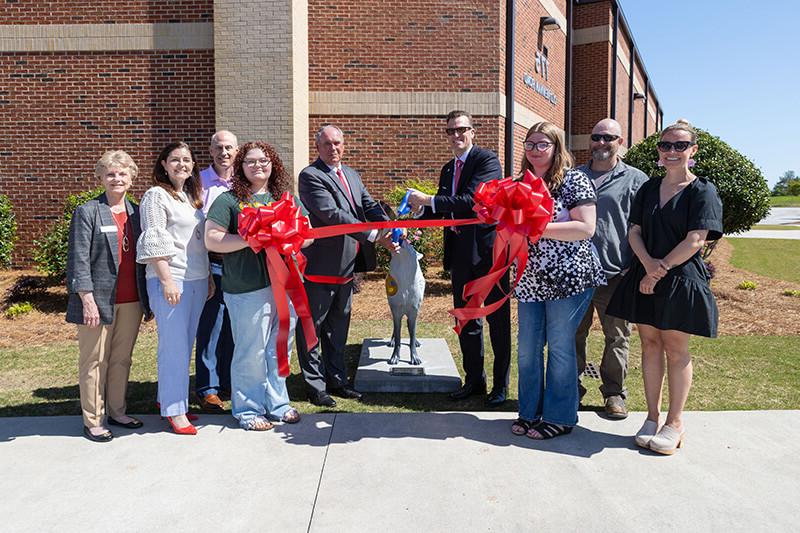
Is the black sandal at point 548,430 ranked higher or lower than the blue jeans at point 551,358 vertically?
lower

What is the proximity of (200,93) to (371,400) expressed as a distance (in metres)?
8.25

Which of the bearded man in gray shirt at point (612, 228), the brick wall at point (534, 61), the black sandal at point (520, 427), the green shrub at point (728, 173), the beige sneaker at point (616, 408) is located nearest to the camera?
the black sandal at point (520, 427)

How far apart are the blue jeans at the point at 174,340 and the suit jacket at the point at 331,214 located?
1.03 m

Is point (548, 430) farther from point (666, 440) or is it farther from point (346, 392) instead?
point (346, 392)

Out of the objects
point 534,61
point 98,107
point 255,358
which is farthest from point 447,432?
point 534,61

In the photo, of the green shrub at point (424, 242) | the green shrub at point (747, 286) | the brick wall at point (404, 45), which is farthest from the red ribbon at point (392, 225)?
the green shrub at point (747, 286)

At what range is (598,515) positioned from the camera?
10.1 feet

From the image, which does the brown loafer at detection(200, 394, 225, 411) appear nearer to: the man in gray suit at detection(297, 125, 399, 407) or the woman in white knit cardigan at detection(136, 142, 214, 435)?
the woman in white knit cardigan at detection(136, 142, 214, 435)

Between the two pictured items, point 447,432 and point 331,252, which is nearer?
point 447,432

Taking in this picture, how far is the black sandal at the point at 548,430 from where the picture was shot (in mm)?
4070

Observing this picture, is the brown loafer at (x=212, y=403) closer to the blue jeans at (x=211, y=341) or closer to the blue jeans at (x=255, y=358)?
the blue jeans at (x=211, y=341)

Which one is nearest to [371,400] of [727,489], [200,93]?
[727,489]

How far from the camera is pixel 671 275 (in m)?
3.79

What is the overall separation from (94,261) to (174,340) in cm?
72
